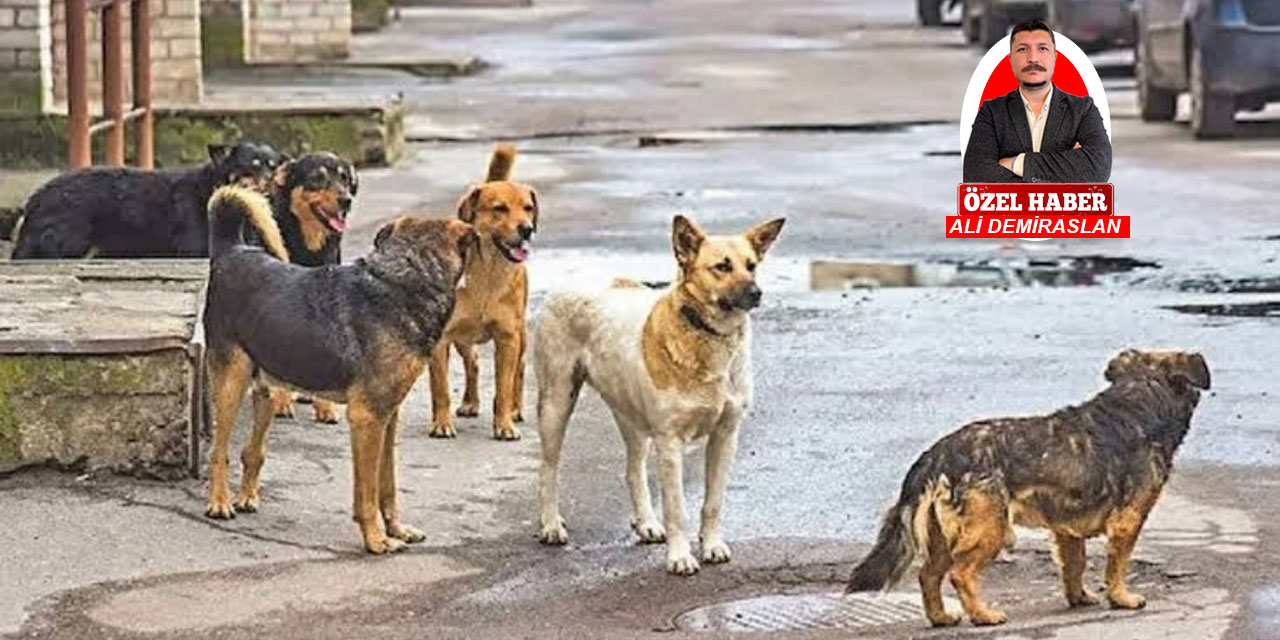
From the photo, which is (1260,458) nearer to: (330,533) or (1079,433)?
(1079,433)

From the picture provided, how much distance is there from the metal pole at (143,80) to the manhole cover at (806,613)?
9.82 m

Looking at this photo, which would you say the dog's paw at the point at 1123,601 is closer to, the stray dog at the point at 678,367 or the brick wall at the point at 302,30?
the stray dog at the point at 678,367

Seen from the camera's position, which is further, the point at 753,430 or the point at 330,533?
the point at 753,430

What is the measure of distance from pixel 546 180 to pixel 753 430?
9.38m

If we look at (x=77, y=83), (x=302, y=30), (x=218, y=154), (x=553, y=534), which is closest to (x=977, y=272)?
(x=218, y=154)

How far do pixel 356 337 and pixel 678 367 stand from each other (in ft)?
3.33

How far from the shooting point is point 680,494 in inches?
344

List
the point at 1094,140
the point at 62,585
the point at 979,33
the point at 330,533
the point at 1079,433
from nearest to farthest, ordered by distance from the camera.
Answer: the point at 1094,140 → the point at 1079,433 → the point at 62,585 → the point at 330,533 → the point at 979,33

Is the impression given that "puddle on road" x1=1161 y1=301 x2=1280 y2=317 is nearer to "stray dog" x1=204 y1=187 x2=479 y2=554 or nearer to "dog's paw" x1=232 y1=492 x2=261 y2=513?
"stray dog" x1=204 y1=187 x2=479 y2=554

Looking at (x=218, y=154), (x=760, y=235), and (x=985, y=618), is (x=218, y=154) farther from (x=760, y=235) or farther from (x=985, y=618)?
(x=985, y=618)

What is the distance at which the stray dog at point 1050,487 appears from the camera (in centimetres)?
767

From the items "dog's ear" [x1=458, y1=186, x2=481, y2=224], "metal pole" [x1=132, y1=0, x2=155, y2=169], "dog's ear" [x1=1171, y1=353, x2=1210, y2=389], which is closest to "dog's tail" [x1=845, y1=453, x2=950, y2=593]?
"dog's ear" [x1=1171, y1=353, x2=1210, y2=389]

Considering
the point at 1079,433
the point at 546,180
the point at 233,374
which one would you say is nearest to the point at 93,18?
the point at 546,180

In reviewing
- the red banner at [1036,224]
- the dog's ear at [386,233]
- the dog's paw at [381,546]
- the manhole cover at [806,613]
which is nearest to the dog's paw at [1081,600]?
the manhole cover at [806,613]
